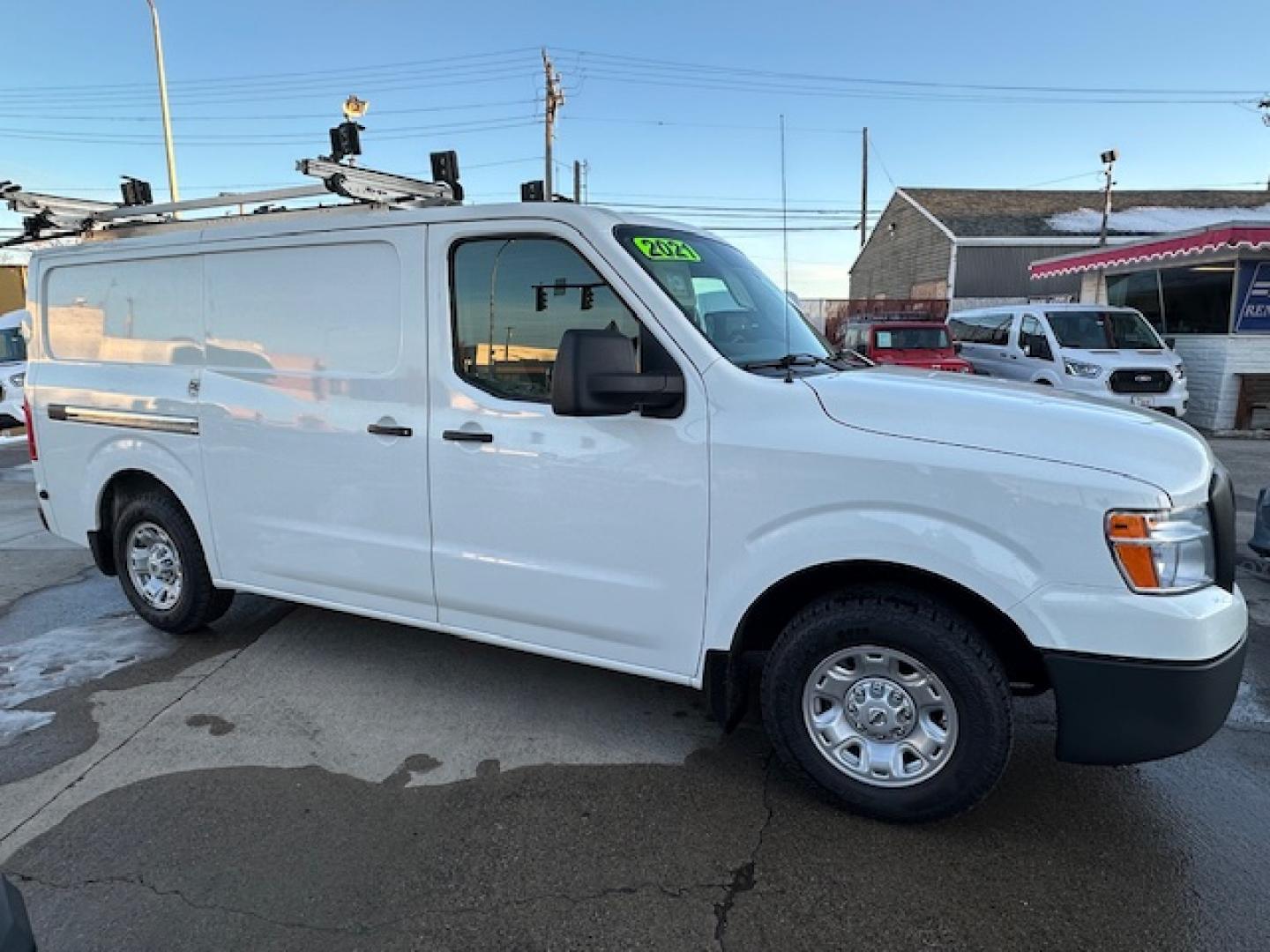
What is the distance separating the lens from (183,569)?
13.8 feet

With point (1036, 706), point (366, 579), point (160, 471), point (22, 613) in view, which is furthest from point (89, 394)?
point (1036, 706)

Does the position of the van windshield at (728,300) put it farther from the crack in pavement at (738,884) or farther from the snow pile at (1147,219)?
the snow pile at (1147,219)

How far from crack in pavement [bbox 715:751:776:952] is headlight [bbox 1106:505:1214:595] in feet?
4.58

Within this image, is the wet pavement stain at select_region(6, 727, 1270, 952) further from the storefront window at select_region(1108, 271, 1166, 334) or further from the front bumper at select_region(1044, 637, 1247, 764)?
the storefront window at select_region(1108, 271, 1166, 334)

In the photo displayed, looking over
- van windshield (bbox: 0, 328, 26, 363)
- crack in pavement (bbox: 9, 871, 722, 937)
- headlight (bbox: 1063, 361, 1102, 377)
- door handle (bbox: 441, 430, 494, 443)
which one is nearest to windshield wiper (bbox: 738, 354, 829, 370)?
door handle (bbox: 441, 430, 494, 443)

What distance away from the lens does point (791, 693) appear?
2.76 metres

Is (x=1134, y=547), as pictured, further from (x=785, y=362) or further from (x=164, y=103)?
(x=164, y=103)

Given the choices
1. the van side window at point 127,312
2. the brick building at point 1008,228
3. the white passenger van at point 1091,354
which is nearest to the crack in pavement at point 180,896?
the van side window at point 127,312

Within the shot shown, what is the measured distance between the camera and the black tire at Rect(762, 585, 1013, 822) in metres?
2.50

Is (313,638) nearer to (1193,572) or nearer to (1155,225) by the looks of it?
(1193,572)

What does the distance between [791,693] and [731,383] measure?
109 cm

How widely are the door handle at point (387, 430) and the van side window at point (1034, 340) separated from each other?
470 inches

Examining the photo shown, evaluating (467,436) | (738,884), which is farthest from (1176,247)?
(738,884)

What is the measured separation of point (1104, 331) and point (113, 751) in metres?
13.7
